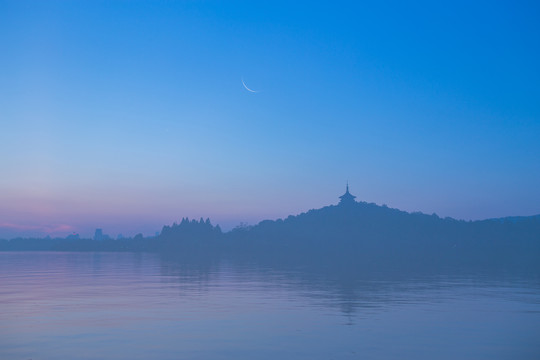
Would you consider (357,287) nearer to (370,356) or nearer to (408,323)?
(408,323)

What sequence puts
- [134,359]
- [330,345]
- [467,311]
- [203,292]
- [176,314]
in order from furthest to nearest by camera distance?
[203,292]
[467,311]
[176,314]
[330,345]
[134,359]

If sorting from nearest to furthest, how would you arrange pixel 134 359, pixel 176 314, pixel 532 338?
pixel 134 359, pixel 532 338, pixel 176 314

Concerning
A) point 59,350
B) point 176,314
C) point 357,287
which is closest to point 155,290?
point 176,314

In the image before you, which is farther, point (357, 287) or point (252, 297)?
point (357, 287)

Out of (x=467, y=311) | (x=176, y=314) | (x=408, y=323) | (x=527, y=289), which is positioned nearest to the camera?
(x=408, y=323)

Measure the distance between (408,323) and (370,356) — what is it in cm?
1061

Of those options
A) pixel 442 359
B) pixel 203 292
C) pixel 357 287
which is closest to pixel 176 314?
pixel 203 292

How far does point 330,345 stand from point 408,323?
31.2ft

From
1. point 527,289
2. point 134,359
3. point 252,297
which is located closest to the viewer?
point 134,359

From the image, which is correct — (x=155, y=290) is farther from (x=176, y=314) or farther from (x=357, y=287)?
(x=357, y=287)

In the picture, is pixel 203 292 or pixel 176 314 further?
pixel 203 292

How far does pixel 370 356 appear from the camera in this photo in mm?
24312

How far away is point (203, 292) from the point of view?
53.2 meters

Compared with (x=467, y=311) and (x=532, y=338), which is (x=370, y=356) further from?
(x=467, y=311)
